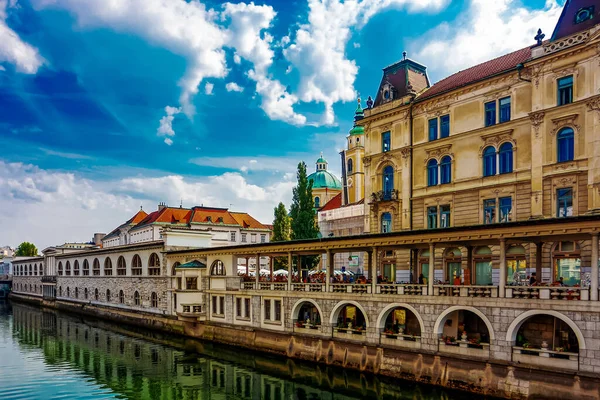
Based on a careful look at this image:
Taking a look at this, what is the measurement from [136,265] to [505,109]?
45253mm

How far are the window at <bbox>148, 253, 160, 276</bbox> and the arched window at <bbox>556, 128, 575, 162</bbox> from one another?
41.4 metres

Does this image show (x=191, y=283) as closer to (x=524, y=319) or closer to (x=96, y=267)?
(x=96, y=267)

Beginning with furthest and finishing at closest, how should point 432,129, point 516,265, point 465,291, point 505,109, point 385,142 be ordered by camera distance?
point 385,142 → point 432,129 → point 505,109 → point 516,265 → point 465,291

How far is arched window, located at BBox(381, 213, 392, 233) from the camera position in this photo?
42688 mm

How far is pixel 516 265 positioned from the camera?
32906mm

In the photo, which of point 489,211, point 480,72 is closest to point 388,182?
point 489,211

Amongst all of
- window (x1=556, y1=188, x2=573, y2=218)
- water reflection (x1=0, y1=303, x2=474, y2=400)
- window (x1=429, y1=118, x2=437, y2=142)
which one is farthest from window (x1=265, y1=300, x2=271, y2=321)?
window (x1=556, y1=188, x2=573, y2=218)

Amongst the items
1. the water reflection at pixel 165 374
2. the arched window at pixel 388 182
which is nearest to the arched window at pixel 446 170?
the arched window at pixel 388 182

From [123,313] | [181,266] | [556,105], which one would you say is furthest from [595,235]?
[123,313]

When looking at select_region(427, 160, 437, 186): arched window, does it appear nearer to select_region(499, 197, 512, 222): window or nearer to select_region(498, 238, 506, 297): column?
select_region(499, 197, 512, 222): window

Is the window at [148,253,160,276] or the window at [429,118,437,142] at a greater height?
the window at [429,118,437,142]

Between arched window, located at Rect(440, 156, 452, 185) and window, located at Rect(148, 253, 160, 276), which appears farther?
window, located at Rect(148, 253, 160, 276)

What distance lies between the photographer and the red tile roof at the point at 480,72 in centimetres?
3522

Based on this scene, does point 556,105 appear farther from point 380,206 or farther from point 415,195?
point 380,206
